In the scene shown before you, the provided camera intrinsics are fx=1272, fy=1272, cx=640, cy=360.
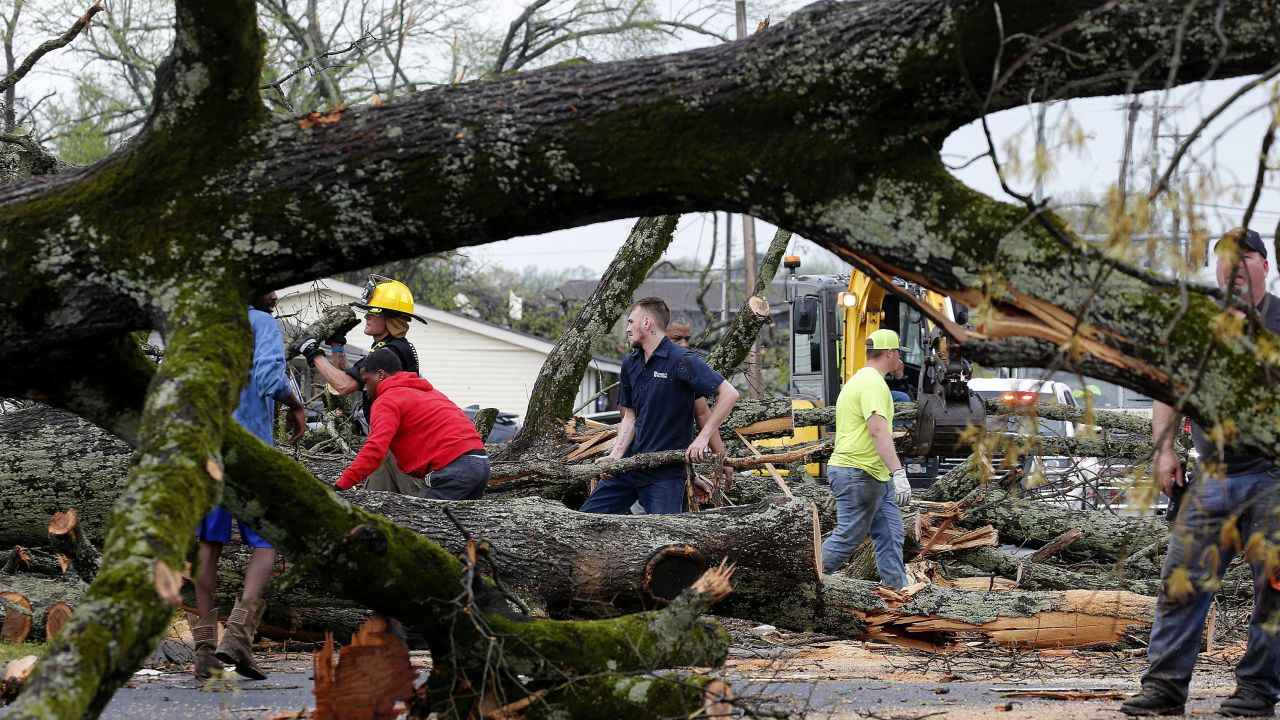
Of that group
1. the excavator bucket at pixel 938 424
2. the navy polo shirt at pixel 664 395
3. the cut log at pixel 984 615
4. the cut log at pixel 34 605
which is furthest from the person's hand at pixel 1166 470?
the excavator bucket at pixel 938 424

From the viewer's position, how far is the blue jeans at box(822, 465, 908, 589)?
8.71 metres

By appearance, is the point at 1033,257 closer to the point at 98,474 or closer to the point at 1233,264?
the point at 1233,264

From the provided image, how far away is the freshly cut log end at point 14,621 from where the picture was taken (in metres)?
6.20

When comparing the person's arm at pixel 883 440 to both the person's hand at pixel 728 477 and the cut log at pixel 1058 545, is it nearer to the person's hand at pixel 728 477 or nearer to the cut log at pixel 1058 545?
the person's hand at pixel 728 477

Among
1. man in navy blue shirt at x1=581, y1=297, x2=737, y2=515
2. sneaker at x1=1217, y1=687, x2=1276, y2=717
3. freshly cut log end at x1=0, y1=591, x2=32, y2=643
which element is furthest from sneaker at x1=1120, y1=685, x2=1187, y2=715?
freshly cut log end at x1=0, y1=591, x2=32, y2=643

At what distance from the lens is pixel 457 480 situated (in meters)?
7.16

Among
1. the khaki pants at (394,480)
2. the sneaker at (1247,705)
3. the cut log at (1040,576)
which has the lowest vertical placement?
the cut log at (1040,576)

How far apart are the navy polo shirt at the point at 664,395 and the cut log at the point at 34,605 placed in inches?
128

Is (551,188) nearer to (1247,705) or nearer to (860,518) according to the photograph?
(1247,705)

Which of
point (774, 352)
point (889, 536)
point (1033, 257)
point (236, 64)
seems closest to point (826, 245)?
point (1033, 257)

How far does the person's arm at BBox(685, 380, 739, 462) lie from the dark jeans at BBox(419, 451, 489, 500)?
4.20 ft

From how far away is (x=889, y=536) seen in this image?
8.70m

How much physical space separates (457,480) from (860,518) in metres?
3.07

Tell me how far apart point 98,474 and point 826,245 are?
453 cm
